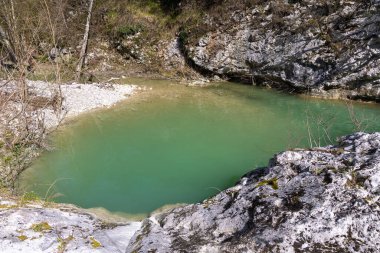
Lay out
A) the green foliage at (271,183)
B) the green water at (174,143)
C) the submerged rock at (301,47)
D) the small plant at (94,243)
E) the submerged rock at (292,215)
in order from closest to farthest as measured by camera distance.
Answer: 1. the submerged rock at (292,215)
2. the small plant at (94,243)
3. the green foliage at (271,183)
4. the green water at (174,143)
5. the submerged rock at (301,47)

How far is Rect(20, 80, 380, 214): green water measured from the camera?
782 cm

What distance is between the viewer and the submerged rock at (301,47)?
45.5ft

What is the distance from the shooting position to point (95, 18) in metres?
20.6

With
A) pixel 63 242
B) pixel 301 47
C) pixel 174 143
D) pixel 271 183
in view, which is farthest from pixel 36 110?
pixel 301 47

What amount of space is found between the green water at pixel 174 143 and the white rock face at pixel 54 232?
2.83 meters

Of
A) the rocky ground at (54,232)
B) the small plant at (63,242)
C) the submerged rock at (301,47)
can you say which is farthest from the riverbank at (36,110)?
the submerged rock at (301,47)

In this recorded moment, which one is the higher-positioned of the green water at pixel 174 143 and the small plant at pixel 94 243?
the small plant at pixel 94 243

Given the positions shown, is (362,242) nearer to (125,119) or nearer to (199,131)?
(199,131)

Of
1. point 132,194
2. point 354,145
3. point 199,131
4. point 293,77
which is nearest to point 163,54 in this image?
point 293,77

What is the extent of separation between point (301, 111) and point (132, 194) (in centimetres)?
731

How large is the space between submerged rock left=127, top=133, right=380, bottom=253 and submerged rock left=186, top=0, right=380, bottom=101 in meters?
9.94

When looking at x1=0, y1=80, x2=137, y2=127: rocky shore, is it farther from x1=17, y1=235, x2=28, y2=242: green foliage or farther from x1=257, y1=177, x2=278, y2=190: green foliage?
x1=257, y1=177, x2=278, y2=190: green foliage

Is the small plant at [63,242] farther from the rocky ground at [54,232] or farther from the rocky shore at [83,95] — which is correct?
the rocky shore at [83,95]

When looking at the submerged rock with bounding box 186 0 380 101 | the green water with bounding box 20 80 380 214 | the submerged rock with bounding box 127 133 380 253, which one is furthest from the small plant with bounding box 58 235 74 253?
the submerged rock with bounding box 186 0 380 101
